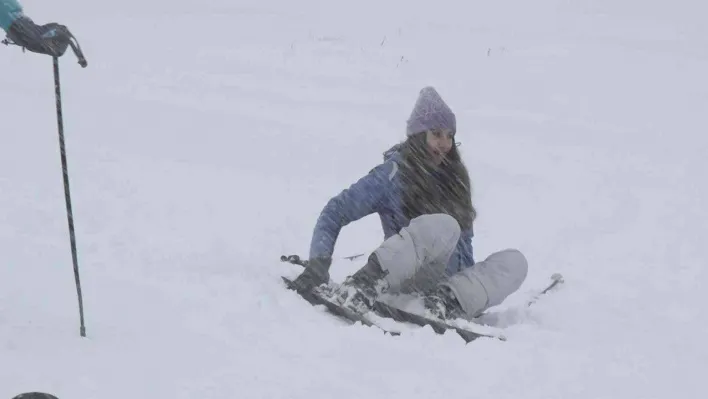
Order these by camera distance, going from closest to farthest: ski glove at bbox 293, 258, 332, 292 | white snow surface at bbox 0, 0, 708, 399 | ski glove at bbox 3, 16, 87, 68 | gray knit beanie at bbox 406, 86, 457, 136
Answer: ski glove at bbox 3, 16, 87, 68 < white snow surface at bbox 0, 0, 708, 399 < ski glove at bbox 293, 258, 332, 292 < gray knit beanie at bbox 406, 86, 457, 136

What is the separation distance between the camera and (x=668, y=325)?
4684 mm

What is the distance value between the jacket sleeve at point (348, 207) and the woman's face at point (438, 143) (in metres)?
0.24

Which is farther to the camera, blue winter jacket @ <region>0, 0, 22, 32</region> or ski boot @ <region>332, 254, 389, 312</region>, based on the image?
ski boot @ <region>332, 254, 389, 312</region>

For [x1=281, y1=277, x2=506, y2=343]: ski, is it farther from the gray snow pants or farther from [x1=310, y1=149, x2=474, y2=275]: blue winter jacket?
[x1=310, y1=149, x2=474, y2=275]: blue winter jacket

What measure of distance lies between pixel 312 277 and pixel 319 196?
3025 mm

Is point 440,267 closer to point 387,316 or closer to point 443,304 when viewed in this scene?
point 443,304

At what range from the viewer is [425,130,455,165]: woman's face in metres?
4.39

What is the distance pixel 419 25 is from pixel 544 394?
40.5 ft

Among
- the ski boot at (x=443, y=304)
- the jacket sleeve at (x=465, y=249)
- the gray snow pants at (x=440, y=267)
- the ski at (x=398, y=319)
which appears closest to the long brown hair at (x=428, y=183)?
the jacket sleeve at (x=465, y=249)

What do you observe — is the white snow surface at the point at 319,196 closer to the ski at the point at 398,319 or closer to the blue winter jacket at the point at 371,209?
the ski at the point at 398,319

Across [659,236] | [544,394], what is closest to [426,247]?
[544,394]

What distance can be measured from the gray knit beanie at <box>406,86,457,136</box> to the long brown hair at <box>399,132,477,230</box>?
52 millimetres

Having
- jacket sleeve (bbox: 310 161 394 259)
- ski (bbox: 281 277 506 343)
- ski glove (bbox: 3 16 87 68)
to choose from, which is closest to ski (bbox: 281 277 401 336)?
ski (bbox: 281 277 506 343)

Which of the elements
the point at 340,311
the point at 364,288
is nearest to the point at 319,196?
the point at 364,288
